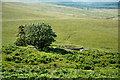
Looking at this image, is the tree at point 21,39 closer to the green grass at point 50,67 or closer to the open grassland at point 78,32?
the open grassland at point 78,32

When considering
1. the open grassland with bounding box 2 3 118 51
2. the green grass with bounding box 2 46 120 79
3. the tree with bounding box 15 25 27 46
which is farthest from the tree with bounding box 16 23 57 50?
the open grassland with bounding box 2 3 118 51

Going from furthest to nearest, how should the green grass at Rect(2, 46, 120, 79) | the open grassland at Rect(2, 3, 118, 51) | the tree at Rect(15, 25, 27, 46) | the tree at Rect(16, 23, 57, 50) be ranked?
the open grassland at Rect(2, 3, 118, 51) → the tree at Rect(15, 25, 27, 46) → the tree at Rect(16, 23, 57, 50) → the green grass at Rect(2, 46, 120, 79)

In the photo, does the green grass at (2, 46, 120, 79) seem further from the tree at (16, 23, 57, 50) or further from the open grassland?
the open grassland

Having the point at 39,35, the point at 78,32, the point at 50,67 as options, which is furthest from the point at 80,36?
the point at 50,67

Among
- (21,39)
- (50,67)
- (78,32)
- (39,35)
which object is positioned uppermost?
(78,32)

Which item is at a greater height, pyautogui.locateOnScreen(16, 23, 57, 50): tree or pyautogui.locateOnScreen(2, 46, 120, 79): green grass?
pyautogui.locateOnScreen(16, 23, 57, 50): tree

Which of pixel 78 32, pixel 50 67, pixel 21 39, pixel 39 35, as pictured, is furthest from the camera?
pixel 78 32

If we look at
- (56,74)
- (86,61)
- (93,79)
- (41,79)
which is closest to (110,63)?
(86,61)

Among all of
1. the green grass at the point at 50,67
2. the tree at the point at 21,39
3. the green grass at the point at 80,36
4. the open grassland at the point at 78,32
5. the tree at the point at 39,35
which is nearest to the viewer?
the green grass at the point at 50,67

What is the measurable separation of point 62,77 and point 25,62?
29.4ft

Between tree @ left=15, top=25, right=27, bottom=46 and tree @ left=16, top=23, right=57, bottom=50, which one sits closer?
tree @ left=16, top=23, right=57, bottom=50

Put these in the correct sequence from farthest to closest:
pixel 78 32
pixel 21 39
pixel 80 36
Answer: pixel 78 32, pixel 80 36, pixel 21 39

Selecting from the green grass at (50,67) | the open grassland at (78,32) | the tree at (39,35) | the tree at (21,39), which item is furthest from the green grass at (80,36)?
the green grass at (50,67)

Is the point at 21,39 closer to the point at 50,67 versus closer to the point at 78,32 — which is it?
the point at 50,67
